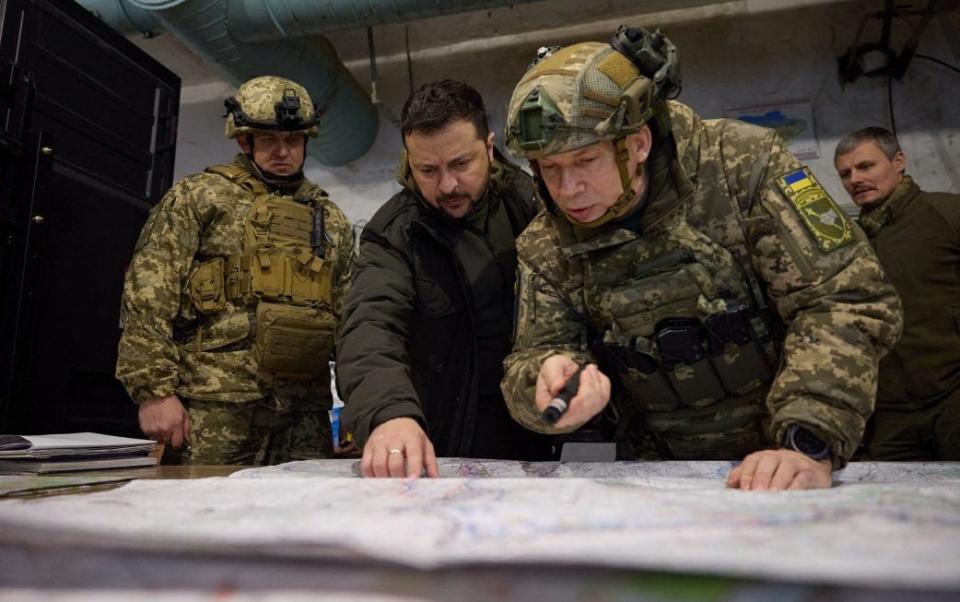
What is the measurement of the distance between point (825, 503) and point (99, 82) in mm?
2211

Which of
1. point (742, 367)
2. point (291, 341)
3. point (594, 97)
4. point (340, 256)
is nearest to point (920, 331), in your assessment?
point (742, 367)

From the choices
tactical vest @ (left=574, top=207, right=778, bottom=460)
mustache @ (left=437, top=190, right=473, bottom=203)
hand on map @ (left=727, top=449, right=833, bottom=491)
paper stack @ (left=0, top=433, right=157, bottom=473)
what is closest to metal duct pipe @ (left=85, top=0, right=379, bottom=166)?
mustache @ (left=437, top=190, right=473, bottom=203)

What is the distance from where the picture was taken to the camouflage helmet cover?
1.04 metres

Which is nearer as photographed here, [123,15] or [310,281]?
[310,281]

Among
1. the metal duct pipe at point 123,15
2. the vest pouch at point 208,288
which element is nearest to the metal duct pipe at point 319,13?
the metal duct pipe at point 123,15

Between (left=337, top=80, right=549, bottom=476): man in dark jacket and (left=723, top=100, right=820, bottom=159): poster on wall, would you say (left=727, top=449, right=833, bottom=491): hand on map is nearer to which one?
(left=337, top=80, right=549, bottom=476): man in dark jacket

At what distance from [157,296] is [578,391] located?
4.30ft

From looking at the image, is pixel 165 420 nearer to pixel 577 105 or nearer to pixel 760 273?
pixel 577 105

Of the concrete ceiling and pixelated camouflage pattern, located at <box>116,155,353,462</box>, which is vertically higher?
the concrete ceiling

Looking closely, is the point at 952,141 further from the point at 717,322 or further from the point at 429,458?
the point at 429,458

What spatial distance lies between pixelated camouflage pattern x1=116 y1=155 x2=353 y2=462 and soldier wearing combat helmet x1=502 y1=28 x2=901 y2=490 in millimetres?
889

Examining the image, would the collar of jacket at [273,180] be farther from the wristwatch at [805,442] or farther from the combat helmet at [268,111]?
the wristwatch at [805,442]

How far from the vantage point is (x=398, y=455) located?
1011 mm

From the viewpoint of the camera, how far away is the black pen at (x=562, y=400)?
91 cm
